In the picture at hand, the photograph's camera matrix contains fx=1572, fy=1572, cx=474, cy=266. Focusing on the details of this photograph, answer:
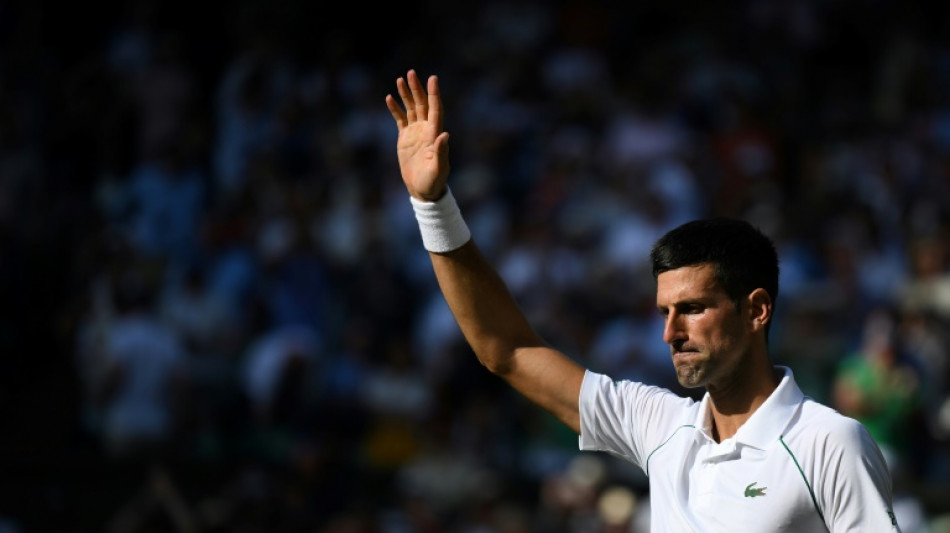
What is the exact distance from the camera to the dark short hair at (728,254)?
3.52 metres

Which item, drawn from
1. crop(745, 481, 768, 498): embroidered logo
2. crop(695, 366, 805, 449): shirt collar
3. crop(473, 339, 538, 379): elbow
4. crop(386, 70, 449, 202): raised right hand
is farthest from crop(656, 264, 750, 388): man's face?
crop(386, 70, 449, 202): raised right hand

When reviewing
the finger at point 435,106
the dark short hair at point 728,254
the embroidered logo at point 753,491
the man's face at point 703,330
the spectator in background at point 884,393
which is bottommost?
the spectator in background at point 884,393

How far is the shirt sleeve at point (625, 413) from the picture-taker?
3787 millimetres

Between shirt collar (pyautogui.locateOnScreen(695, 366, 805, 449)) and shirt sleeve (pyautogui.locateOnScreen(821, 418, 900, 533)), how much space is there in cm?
16

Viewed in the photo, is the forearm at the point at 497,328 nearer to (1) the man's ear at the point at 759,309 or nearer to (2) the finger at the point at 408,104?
(2) the finger at the point at 408,104

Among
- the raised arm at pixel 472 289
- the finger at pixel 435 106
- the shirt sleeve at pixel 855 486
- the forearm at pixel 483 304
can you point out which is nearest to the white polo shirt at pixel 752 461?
the shirt sleeve at pixel 855 486

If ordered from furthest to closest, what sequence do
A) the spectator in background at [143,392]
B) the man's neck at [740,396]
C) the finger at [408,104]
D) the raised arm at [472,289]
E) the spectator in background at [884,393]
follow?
the spectator in background at [143,392] < the spectator in background at [884,393] < the finger at [408,104] < the raised arm at [472,289] < the man's neck at [740,396]

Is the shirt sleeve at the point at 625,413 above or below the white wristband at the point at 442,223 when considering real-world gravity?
below

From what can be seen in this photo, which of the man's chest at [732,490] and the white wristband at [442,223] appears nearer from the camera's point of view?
the man's chest at [732,490]

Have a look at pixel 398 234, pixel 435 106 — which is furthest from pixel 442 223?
pixel 398 234

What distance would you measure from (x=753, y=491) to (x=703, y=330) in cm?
37

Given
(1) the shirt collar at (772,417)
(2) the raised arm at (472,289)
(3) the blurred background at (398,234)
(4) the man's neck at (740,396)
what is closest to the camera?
(1) the shirt collar at (772,417)

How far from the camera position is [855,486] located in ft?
10.7

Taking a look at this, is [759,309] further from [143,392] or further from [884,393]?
[143,392]
